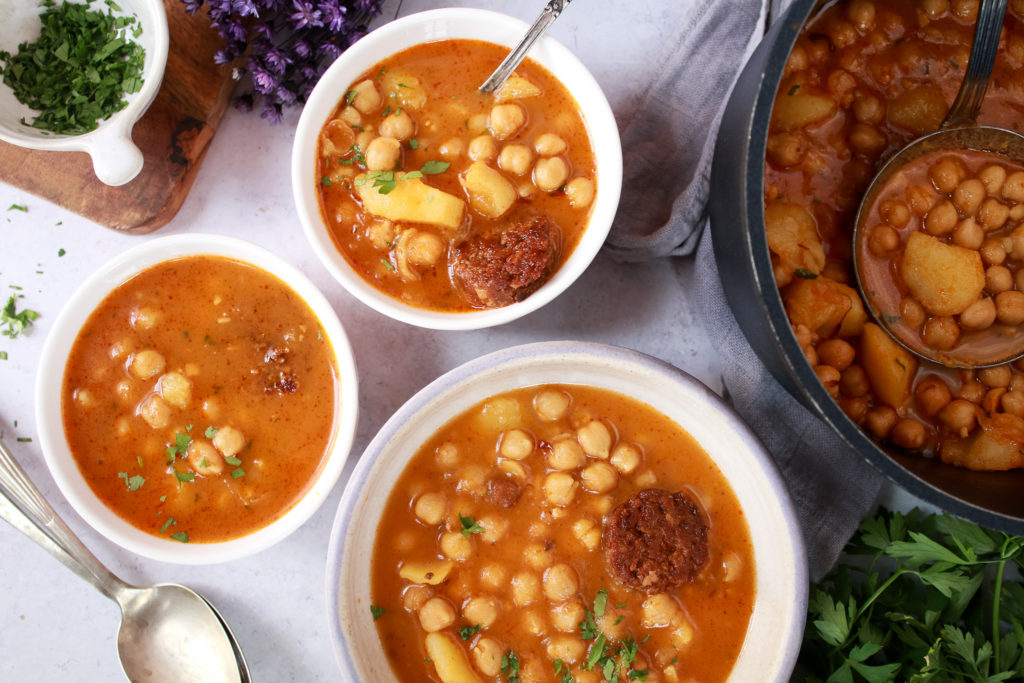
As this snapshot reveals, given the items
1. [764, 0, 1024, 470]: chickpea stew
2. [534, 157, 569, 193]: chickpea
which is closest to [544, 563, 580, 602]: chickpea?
[764, 0, 1024, 470]: chickpea stew

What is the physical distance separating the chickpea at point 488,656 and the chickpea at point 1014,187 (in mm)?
2704

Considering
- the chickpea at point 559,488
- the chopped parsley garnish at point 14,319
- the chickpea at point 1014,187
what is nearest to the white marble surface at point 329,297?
the chopped parsley garnish at point 14,319

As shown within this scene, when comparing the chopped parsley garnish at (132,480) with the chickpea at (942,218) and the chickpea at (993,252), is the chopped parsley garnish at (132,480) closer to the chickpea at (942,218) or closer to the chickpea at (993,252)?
the chickpea at (942,218)

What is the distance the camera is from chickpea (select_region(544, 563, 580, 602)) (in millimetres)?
3084

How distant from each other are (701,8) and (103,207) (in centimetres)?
268

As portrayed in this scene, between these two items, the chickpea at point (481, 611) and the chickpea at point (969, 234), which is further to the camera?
the chickpea at point (481, 611)

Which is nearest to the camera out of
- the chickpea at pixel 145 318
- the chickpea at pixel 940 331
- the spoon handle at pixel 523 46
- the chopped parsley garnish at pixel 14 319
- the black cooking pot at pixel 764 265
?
the black cooking pot at pixel 764 265

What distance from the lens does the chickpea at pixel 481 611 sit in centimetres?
310

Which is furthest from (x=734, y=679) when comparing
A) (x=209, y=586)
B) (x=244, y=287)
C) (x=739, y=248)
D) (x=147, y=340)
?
(x=147, y=340)

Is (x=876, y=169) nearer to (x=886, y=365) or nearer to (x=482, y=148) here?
(x=886, y=365)

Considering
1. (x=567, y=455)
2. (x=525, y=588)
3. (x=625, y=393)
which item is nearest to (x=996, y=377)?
(x=625, y=393)

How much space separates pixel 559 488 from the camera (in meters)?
3.09

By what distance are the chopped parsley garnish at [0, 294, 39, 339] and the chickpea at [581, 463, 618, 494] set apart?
2.56 meters

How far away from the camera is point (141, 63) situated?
3029mm
